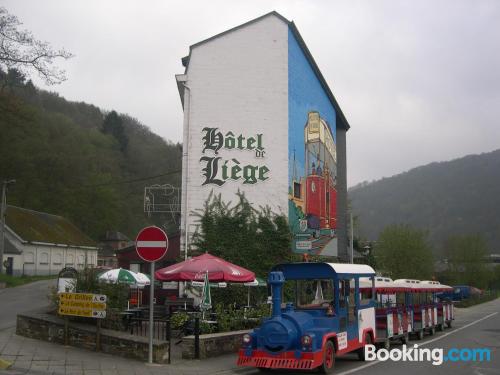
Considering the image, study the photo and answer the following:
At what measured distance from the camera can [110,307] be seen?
14109 mm

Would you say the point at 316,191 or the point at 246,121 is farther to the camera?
the point at 316,191

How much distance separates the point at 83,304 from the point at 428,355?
926 centimetres

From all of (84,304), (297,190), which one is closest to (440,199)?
(297,190)

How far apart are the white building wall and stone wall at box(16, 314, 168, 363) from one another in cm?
1333

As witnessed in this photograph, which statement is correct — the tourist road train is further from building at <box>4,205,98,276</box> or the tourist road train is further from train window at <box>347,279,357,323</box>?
building at <box>4,205,98,276</box>

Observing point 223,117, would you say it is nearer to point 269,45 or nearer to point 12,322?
point 269,45

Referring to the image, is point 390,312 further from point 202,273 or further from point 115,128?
point 115,128

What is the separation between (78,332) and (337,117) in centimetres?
2961

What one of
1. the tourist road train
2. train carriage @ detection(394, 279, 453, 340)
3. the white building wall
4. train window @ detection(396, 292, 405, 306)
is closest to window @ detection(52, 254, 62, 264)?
the white building wall

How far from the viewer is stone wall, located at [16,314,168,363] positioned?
40.5 ft

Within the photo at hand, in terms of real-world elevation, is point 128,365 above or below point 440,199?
below

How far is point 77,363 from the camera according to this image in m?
11.6

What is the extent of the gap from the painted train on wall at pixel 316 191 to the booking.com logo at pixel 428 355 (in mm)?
11415

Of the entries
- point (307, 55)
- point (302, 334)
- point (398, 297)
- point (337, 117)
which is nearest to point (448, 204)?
point (337, 117)
